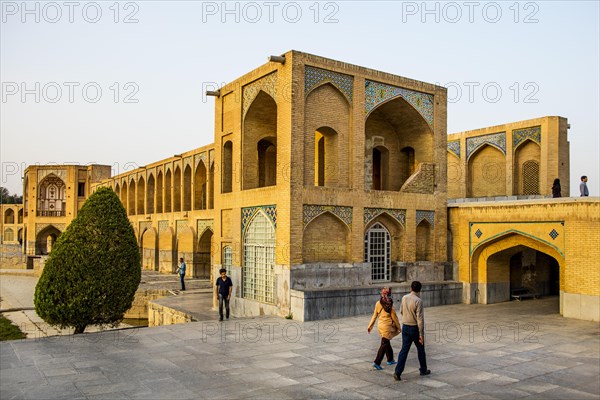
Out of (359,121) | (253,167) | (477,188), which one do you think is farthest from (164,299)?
(477,188)

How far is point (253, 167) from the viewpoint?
1495 centimetres

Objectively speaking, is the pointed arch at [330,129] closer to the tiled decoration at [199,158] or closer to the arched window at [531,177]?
the arched window at [531,177]

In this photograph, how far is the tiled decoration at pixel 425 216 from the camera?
50.6ft

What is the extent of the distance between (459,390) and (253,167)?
31.2ft

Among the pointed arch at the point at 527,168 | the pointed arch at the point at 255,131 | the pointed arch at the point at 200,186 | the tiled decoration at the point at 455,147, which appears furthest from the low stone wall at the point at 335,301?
the pointed arch at the point at 200,186

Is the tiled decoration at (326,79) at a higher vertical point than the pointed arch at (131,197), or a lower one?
higher

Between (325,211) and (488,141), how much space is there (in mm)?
11980

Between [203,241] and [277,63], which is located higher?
[277,63]

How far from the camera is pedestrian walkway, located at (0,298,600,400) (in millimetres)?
6641

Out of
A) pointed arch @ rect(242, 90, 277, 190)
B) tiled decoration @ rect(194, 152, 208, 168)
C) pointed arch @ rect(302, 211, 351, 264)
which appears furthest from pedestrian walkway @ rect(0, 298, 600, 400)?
tiled decoration @ rect(194, 152, 208, 168)

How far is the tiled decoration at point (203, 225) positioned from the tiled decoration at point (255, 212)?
32.2 ft

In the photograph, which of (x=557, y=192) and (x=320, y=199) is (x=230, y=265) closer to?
(x=320, y=199)

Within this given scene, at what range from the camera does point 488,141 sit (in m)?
22.3

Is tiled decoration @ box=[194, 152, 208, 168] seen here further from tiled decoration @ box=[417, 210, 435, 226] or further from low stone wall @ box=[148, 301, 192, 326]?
tiled decoration @ box=[417, 210, 435, 226]
